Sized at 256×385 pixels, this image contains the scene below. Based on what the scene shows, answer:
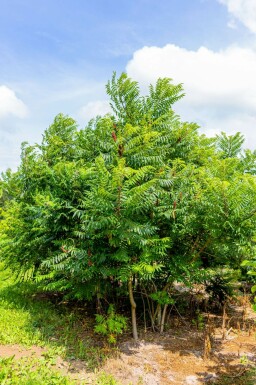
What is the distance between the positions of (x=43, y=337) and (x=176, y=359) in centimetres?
268

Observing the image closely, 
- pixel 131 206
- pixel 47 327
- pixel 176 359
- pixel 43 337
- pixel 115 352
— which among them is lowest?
pixel 176 359

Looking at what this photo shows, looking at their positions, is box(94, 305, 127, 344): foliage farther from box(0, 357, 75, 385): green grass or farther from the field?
box(0, 357, 75, 385): green grass

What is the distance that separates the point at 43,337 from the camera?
20.6 feet

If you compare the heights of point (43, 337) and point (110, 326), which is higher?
point (110, 326)

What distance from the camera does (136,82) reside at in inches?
265

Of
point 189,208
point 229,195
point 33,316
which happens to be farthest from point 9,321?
point 229,195

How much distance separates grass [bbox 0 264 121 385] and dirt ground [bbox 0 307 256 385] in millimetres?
207

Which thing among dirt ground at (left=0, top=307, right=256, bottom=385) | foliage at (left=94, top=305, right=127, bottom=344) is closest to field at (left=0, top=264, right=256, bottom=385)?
dirt ground at (left=0, top=307, right=256, bottom=385)

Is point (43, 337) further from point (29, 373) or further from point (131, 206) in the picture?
point (131, 206)

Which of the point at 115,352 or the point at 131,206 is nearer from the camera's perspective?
the point at 131,206

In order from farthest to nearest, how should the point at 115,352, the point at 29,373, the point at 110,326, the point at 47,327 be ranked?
the point at 47,327, the point at 110,326, the point at 115,352, the point at 29,373

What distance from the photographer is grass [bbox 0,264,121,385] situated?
15.9ft

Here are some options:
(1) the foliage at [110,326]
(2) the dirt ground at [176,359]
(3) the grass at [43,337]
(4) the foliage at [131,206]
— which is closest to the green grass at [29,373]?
(3) the grass at [43,337]

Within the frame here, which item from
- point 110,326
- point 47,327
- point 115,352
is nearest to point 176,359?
point 115,352
